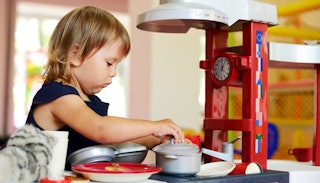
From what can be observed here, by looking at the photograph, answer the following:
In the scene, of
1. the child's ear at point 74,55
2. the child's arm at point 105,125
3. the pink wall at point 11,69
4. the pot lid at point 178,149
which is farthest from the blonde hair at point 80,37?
the pink wall at point 11,69

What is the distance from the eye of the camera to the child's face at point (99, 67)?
0.95 m

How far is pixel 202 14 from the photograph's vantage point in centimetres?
93

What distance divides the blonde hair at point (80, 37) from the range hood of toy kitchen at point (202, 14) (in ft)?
0.22

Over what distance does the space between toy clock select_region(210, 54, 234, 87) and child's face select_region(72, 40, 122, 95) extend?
20 centimetres

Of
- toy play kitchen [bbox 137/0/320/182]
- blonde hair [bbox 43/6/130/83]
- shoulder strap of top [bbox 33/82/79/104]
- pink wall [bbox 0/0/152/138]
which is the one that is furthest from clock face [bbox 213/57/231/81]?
pink wall [bbox 0/0/152/138]

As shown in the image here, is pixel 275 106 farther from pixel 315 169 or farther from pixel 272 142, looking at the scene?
pixel 315 169

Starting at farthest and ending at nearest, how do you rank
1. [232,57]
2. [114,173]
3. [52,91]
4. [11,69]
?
1. [11,69]
2. [232,57]
3. [52,91]
4. [114,173]

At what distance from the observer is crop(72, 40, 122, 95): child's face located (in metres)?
0.95

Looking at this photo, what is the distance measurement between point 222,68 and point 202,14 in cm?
14

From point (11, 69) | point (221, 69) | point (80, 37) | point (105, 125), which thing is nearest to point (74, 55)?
point (80, 37)

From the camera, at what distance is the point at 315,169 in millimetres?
1051

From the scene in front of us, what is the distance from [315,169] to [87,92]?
0.50 metres

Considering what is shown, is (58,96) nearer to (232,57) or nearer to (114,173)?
(114,173)

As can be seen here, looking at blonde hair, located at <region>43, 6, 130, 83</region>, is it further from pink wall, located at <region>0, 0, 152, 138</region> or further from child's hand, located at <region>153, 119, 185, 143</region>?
pink wall, located at <region>0, 0, 152, 138</region>
